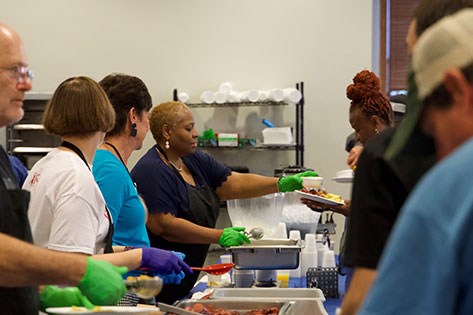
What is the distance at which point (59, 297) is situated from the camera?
1.62 metres

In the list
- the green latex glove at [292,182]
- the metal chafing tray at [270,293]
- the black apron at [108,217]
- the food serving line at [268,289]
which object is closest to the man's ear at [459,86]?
the black apron at [108,217]

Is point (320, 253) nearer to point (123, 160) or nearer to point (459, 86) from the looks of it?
point (123, 160)

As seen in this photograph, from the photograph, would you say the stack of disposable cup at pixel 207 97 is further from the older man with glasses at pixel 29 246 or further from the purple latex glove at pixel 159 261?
the older man with glasses at pixel 29 246

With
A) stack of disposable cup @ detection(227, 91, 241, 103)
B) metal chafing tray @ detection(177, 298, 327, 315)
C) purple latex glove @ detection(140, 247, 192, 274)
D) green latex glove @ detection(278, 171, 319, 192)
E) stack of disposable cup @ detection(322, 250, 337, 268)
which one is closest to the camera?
purple latex glove @ detection(140, 247, 192, 274)

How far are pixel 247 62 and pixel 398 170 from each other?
16.1 feet

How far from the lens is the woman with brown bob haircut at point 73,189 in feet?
5.36

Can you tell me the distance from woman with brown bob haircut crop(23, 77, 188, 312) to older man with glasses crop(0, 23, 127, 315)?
0.18 metres

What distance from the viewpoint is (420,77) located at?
69cm

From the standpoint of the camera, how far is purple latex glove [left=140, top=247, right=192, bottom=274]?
1.99 m

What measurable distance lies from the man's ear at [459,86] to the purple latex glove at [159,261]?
1504 mm

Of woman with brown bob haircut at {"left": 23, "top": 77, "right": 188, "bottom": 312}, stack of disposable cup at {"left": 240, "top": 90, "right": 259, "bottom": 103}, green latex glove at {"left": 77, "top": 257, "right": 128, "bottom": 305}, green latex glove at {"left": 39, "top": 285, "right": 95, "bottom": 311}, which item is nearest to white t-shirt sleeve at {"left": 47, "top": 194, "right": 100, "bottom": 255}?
woman with brown bob haircut at {"left": 23, "top": 77, "right": 188, "bottom": 312}

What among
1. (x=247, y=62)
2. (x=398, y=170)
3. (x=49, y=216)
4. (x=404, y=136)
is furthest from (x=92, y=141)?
(x=247, y=62)

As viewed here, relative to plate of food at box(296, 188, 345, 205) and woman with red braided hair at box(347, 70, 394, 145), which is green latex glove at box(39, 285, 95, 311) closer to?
woman with red braided hair at box(347, 70, 394, 145)

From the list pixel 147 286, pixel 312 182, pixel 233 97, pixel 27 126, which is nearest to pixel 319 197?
pixel 312 182
